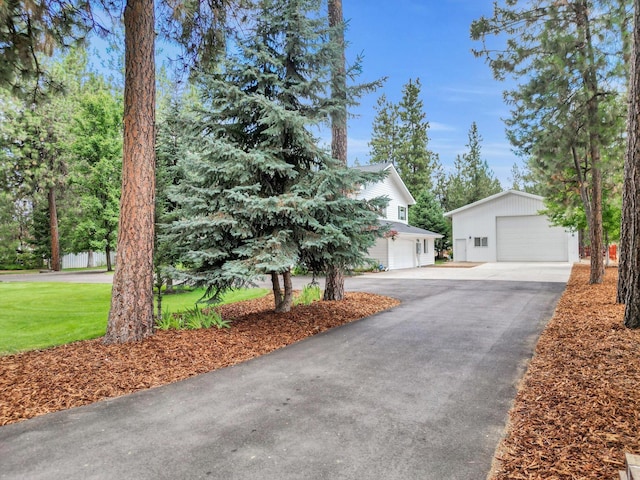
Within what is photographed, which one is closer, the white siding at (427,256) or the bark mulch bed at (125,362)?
the bark mulch bed at (125,362)

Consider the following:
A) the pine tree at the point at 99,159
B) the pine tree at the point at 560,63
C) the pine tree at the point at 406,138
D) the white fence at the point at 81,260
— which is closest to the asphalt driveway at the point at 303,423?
the pine tree at the point at 560,63

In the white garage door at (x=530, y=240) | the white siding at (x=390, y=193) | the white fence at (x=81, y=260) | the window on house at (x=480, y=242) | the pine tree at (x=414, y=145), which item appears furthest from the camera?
the pine tree at (x=414, y=145)

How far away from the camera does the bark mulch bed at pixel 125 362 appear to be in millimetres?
3707

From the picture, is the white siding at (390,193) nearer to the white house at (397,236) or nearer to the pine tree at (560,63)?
the white house at (397,236)

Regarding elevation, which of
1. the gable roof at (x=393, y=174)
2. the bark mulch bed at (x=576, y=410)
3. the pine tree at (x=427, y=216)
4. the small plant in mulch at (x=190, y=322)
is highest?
the gable roof at (x=393, y=174)

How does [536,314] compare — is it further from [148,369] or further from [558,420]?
[148,369]

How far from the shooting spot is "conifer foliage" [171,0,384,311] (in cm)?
609

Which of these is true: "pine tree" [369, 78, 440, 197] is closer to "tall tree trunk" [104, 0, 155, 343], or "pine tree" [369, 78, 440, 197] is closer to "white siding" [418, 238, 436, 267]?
"white siding" [418, 238, 436, 267]

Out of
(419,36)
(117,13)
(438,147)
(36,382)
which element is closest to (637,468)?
(36,382)

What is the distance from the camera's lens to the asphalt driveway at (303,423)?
2.53 meters

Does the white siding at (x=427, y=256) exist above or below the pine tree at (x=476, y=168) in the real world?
below

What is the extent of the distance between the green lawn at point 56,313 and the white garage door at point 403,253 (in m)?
12.5

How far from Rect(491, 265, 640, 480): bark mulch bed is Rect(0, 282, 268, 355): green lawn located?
6.39 meters

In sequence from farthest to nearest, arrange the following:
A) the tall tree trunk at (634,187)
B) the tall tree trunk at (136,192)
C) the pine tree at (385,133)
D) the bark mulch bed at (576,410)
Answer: the pine tree at (385,133), the tall tree trunk at (634,187), the tall tree trunk at (136,192), the bark mulch bed at (576,410)
